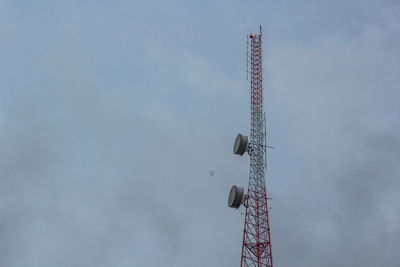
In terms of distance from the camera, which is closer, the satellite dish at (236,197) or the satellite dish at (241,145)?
the satellite dish at (236,197)

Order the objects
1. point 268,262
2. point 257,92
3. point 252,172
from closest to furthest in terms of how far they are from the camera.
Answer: point 268,262 → point 252,172 → point 257,92

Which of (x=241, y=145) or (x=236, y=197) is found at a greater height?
(x=241, y=145)

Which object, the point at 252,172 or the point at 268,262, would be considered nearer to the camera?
the point at 268,262

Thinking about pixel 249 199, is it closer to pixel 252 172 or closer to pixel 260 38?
pixel 252 172

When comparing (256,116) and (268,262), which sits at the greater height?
(256,116)

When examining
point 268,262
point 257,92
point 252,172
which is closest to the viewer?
point 268,262

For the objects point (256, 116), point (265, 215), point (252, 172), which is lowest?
point (265, 215)

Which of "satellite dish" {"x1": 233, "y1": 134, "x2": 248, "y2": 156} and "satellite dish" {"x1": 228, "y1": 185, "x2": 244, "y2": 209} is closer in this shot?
"satellite dish" {"x1": 228, "y1": 185, "x2": 244, "y2": 209}

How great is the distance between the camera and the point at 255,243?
79875 millimetres

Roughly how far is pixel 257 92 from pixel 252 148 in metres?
10.6

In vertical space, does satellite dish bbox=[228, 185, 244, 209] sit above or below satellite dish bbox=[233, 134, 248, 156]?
below

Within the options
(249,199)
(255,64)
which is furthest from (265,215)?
(255,64)

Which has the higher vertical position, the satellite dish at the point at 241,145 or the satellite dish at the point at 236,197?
the satellite dish at the point at 241,145

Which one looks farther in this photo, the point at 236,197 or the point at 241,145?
the point at 241,145
